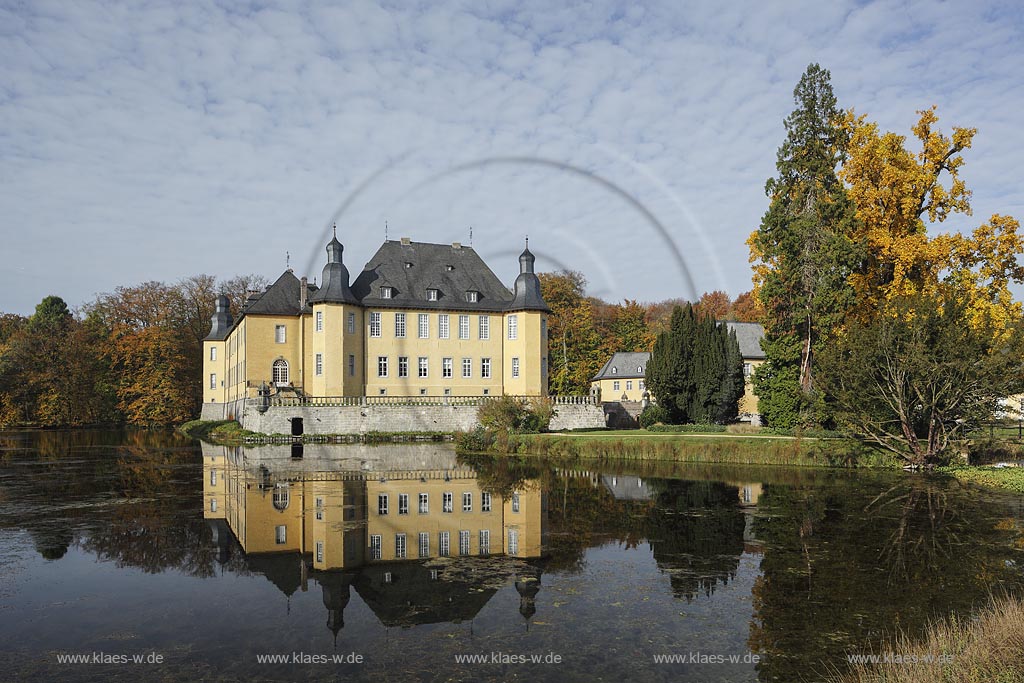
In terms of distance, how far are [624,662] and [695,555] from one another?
497 cm

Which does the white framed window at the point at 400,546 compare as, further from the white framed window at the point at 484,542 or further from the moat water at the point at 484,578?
the white framed window at the point at 484,542

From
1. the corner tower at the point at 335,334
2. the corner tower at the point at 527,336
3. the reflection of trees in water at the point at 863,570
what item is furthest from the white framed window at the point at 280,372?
the reflection of trees in water at the point at 863,570

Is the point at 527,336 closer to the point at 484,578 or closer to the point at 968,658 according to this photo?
the point at 484,578

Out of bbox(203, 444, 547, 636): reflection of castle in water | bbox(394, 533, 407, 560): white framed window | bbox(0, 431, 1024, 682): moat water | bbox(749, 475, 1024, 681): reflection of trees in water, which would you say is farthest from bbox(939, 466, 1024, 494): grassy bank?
bbox(394, 533, 407, 560): white framed window

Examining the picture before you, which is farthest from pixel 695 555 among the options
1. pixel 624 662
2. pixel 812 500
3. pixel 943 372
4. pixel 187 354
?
pixel 187 354

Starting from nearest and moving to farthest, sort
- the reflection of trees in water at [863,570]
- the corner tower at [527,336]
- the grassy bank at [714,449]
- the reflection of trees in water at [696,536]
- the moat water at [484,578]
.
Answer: the moat water at [484,578], the reflection of trees in water at [863,570], the reflection of trees in water at [696,536], the grassy bank at [714,449], the corner tower at [527,336]

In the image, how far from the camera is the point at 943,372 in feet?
70.3

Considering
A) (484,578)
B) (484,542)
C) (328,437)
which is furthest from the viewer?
(328,437)

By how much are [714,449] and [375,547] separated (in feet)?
58.3

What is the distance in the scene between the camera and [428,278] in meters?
46.0

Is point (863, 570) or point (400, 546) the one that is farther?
point (400, 546)

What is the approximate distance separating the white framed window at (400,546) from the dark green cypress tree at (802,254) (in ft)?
66.9

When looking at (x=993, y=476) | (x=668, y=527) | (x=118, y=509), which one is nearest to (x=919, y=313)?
(x=993, y=476)

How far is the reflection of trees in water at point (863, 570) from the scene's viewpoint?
24.8 ft
